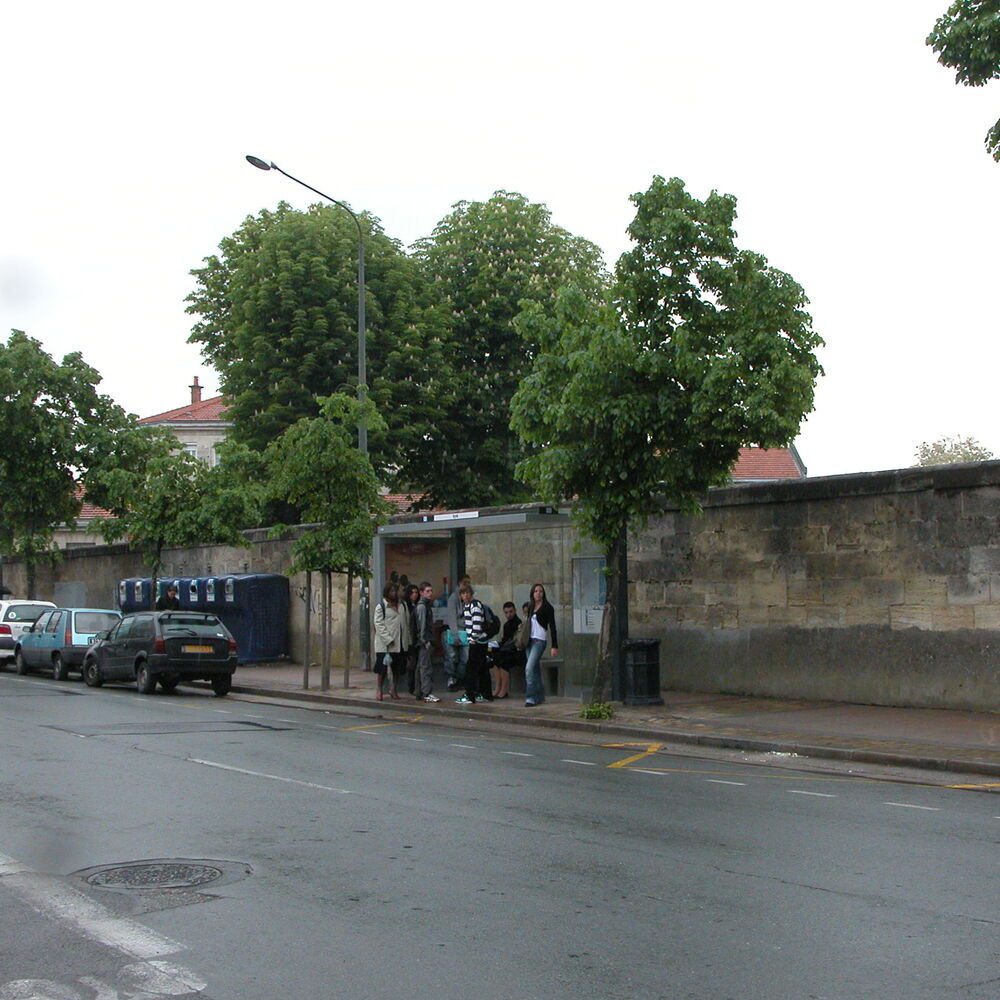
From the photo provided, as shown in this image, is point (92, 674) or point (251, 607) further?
point (251, 607)

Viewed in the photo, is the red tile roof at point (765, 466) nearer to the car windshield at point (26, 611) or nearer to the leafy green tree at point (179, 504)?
the leafy green tree at point (179, 504)

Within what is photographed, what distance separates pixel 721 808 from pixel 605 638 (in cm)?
768

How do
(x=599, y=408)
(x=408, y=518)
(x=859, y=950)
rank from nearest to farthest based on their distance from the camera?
(x=859, y=950)
(x=599, y=408)
(x=408, y=518)

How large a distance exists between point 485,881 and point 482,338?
33.3 m

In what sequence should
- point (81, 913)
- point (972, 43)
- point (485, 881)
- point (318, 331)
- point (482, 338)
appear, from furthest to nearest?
point (482, 338)
point (318, 331)
point (972, 43)
point (485, 881)
point (81, 913)

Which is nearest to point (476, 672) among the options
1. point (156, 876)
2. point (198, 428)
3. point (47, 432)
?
point (156, 876)

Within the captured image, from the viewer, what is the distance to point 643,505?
17047 millimetres

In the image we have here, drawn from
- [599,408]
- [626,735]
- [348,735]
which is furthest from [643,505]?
[348,735]

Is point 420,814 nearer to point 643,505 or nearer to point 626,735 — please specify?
point 626,735

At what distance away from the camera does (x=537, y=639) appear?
18.5 meters

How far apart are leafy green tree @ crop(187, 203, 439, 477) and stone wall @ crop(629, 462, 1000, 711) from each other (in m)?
16.5

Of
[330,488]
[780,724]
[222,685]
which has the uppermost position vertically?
[330,488]

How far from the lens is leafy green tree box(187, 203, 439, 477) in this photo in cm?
3575

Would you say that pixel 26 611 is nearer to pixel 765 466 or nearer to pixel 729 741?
pixel 729 741
